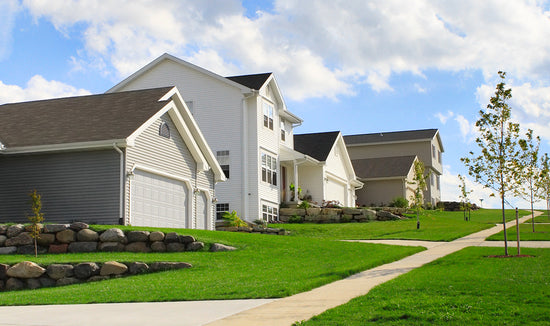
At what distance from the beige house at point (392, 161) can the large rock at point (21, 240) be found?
34.7 metres

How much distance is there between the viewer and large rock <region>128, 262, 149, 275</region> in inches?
609

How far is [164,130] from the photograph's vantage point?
2322 centimetres

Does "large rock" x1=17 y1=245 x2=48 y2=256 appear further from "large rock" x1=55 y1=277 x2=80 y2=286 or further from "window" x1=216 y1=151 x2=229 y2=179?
"window" x1=216 y1=151 x2=229 y2=179

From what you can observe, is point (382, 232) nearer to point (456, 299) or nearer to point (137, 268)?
point (137, 268)

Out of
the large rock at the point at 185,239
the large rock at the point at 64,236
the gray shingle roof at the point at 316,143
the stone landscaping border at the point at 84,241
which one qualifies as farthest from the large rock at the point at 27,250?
the gray shingle roof at the point at 316,143

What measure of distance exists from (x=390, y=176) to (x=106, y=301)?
128 feet

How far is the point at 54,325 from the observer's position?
8.93 m

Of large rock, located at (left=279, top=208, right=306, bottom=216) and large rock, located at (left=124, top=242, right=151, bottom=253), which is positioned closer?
large rock, located at (left=124, top=242, right=151, bottom=253)

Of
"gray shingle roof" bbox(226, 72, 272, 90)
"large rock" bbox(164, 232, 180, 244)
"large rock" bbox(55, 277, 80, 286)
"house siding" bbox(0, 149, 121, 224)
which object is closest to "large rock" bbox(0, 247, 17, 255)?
"large rock" bbox(55, 277, 80, 286)

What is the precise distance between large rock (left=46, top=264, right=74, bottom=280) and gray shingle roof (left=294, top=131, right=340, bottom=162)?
83.3 feet

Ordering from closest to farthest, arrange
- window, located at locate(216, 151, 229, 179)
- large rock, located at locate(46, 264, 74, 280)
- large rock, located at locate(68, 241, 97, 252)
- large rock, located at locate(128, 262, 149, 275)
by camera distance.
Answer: large rock, located at locate(46, 264, 74, 280) < large rock, located at locate(128, 262, 149, 275) < large rock, located at locate(68, 241, 97, 252) < window, located at locate(216, 151, 229, 179)

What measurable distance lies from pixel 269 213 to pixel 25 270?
64.0 feet

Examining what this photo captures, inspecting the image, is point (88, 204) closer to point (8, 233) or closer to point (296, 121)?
point (8, 233)

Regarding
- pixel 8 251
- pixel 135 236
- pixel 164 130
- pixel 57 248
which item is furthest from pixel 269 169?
pixel 8 251
